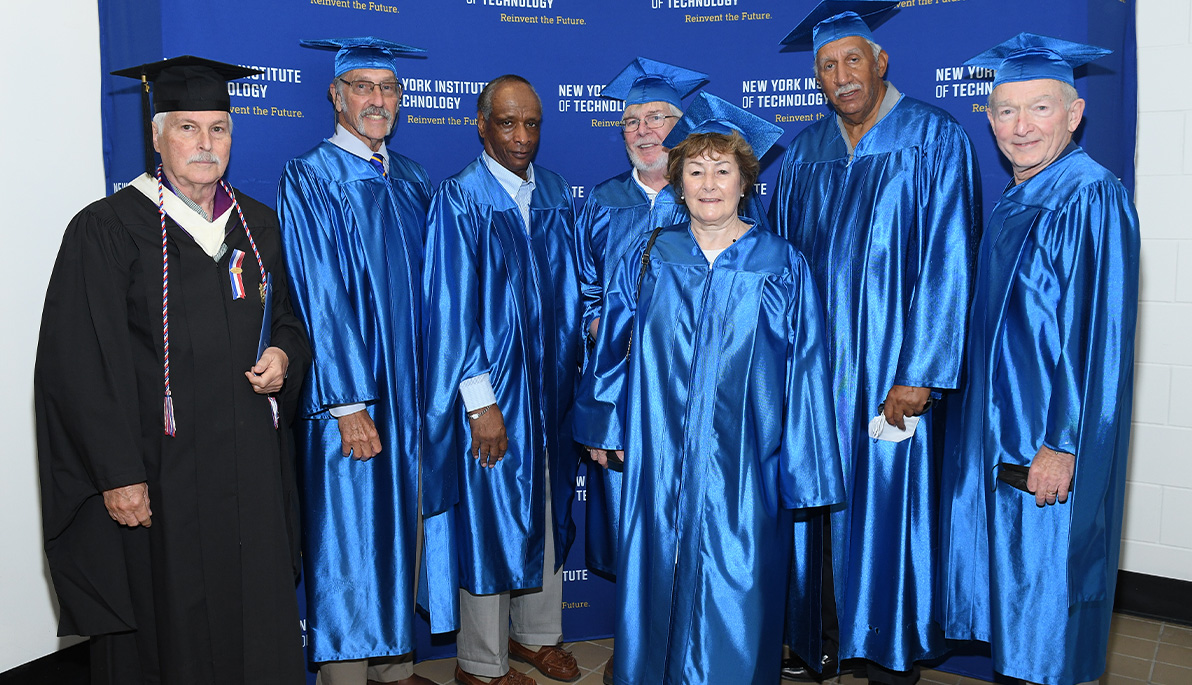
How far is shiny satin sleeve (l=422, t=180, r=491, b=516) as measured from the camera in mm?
3188

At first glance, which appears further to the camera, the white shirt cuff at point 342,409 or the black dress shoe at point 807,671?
the black dress shoe at point 807,671

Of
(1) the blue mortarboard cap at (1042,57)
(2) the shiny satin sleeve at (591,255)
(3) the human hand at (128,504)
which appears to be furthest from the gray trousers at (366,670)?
(1) the blue mortarboard cap at (1042,57)

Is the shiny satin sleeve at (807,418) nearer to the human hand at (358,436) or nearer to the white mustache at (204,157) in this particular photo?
the human hand at (358,436)

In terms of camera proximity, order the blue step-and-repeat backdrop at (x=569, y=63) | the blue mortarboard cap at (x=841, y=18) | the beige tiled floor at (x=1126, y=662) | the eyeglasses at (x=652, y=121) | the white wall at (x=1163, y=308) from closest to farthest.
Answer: the blue mortarboard cap at (x=841, y=18)
the blue step-and-repeat backdrop at (x=569, y=63)
the eyeglasses at (x=652, y=121)
the beige tiled floor at (x=1126, y=662)
the white wall at (x=1163, y=308)

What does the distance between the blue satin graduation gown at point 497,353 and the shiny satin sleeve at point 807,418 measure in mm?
1027

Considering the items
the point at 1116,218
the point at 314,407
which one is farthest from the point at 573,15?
the point at 1116,218

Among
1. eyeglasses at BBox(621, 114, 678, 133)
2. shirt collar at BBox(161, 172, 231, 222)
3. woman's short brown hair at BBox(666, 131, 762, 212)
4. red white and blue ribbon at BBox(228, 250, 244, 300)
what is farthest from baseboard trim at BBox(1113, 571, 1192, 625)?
shirt collar at BBox(161, 172, 231, 222)

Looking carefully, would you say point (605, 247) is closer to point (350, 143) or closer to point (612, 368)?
point (612, 368)

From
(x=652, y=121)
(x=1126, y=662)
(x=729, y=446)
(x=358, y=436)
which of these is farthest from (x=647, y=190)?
(x=1126, y=662)

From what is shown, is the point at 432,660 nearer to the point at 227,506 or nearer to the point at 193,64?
the point at 227,506

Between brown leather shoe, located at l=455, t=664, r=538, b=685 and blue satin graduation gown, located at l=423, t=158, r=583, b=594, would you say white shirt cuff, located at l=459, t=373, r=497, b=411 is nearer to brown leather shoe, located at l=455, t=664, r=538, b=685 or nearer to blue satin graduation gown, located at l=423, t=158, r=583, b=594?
blue satin graduation gown, located at l=423, t=158, r=583, b=594

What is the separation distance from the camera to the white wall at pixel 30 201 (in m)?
3.25

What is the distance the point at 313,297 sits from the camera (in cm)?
296

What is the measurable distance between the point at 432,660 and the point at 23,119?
104 inches
